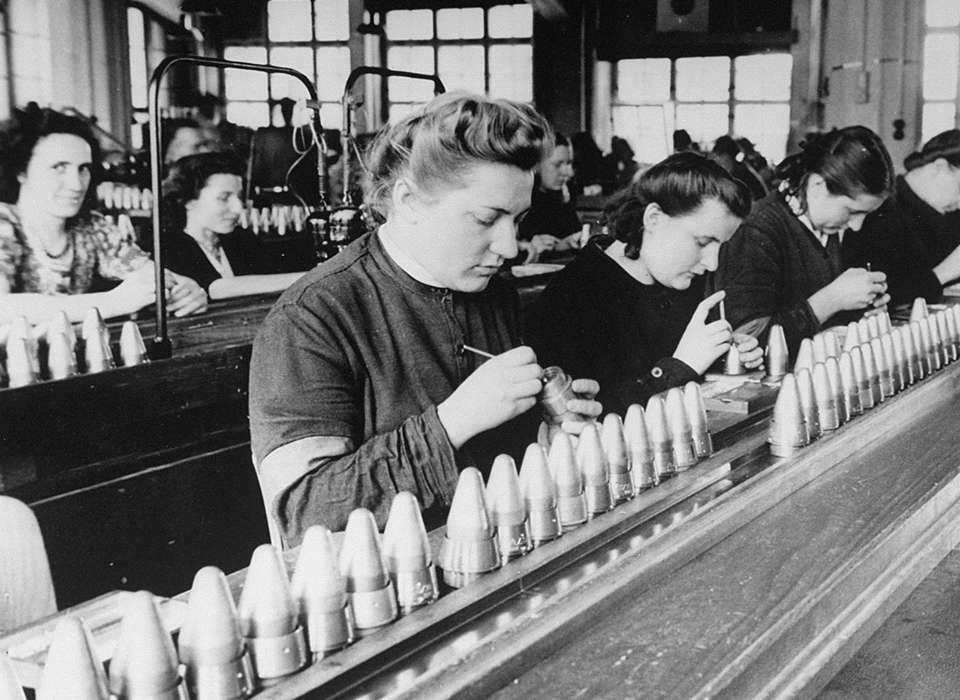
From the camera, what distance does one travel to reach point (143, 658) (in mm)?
793

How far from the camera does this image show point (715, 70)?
13719 millimetres

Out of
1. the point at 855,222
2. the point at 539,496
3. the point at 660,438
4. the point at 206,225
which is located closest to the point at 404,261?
the point at 660,438

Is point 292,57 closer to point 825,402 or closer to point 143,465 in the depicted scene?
point 143,465

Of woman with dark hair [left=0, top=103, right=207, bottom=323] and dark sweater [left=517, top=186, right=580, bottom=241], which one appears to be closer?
woman with dark hair [left=0, top=103, right=207, bottom=323]

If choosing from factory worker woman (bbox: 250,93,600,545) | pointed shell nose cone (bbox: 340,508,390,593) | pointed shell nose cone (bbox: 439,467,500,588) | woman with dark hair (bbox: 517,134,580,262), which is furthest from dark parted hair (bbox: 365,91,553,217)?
woman with dark hair (bbox: 517,134,580,262)

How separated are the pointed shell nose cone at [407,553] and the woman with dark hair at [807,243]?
2.10 m

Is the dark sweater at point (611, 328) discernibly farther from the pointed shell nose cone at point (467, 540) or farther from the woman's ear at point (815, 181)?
the pointed shell nose cone at point (467, 540)

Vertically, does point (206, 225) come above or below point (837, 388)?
above

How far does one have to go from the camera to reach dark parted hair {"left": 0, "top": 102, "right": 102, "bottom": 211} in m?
4.81

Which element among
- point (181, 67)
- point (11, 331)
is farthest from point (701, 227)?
point (181, 67)

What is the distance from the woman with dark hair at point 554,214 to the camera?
21.4 feet

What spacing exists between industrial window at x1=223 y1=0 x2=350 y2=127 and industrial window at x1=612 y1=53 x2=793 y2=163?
421cm

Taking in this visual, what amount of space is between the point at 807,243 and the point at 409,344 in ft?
7.01

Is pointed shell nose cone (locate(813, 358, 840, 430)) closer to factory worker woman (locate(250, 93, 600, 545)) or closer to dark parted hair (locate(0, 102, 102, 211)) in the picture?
factory worker woman (locate(250, 93, 600, 545))
